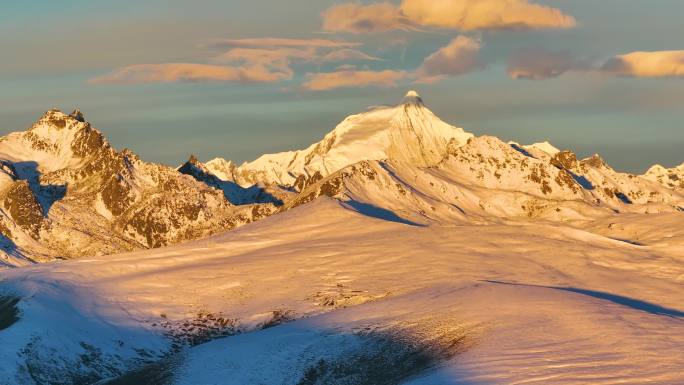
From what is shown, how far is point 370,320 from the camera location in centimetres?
14150

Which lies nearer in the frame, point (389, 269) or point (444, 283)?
point (444, 283)

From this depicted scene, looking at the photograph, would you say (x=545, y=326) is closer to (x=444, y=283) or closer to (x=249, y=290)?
(x=444, y=283)

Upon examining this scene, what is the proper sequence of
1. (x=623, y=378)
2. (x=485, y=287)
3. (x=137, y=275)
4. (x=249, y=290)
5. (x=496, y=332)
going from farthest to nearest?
(x=137, y=275) → (x=249, y=290) → (x=485, y=287) → (x=496, y=332) → (x=623, y=378)

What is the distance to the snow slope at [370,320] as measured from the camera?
114312mm

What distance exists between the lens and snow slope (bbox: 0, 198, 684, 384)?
114312 mm

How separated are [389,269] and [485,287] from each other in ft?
138

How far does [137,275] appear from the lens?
195 m

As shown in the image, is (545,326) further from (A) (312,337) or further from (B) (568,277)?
(B) (568,277)

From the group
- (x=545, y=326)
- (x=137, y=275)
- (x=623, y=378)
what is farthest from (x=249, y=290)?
(x=623, y=378)

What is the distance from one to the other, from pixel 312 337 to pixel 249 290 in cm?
4653

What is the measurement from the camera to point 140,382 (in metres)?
130

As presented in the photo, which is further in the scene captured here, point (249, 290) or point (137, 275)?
point (137, 275)

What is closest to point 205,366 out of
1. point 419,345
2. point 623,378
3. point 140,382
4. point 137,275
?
point 140,382

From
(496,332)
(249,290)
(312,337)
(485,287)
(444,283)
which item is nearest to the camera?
(496,332)
